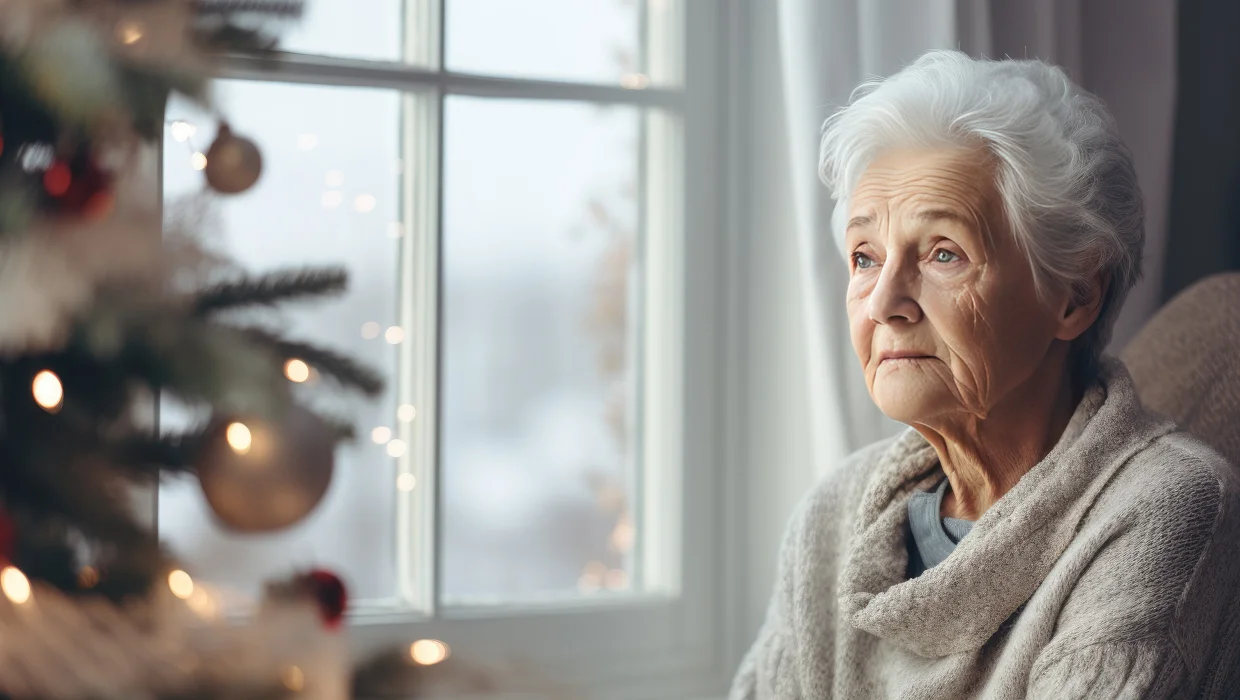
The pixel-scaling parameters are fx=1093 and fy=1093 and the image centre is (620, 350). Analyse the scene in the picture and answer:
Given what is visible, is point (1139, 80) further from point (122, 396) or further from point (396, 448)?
point (122, 396)

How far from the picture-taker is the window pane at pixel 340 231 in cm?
166

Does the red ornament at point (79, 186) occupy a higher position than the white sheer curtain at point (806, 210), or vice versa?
the white sheer curtain at point (806, 210)

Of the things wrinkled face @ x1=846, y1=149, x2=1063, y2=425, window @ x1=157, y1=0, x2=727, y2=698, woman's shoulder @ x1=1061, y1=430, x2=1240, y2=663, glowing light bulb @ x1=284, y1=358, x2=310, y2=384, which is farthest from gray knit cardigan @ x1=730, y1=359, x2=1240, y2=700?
glowing light bulb @ x1=284, y1=358, x2=310, y2=384

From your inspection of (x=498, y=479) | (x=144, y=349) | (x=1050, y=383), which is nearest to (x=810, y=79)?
(x=1050, y=383)

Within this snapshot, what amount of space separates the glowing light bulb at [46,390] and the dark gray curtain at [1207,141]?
1909 millimetres

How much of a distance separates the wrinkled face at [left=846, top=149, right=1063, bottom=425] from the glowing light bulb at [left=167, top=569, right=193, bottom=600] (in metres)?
0.75

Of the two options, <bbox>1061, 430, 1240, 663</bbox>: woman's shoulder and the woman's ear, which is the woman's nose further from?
<bbox>1061, 430, 1240, 663</bbox>: woman's shoulder

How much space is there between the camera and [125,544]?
76cm

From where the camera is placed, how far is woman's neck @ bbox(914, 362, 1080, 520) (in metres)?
1.23

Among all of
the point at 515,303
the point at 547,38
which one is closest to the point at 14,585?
the point at 515,303

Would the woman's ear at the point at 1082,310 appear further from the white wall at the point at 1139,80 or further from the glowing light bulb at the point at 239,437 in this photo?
the glowing light bulb at the point at 239,437

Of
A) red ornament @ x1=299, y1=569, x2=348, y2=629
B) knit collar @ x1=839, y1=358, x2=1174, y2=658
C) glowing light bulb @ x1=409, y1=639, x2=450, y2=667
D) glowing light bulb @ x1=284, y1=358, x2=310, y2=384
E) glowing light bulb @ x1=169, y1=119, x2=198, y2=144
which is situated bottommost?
glowing light bulb @ x1=409, y1=639, x2=450, y2=667

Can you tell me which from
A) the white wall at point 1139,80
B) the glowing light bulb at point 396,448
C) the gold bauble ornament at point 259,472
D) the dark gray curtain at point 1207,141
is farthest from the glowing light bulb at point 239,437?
the dark gray curtain at point 1207,141

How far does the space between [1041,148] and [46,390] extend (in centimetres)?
97
